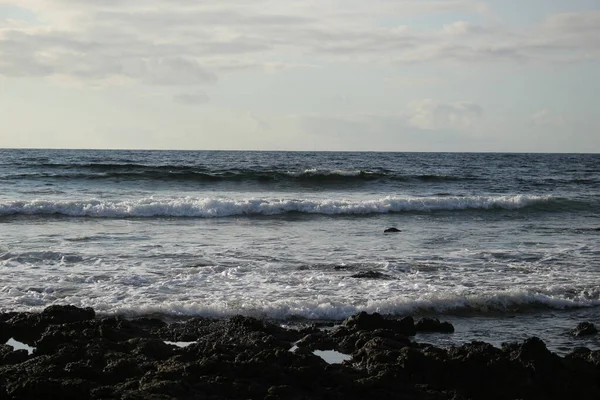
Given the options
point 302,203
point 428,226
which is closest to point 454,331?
point 428,226

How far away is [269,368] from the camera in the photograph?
641 cm

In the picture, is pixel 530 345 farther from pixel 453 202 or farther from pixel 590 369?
pixel 453 202

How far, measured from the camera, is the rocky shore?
5.93 metres

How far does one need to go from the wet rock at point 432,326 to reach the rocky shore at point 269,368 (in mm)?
849

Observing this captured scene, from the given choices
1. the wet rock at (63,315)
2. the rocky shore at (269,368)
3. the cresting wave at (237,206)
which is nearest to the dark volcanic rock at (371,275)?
the rocky shore at (269,368)

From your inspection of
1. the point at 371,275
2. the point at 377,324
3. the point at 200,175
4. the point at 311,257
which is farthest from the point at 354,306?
the point at 200,175

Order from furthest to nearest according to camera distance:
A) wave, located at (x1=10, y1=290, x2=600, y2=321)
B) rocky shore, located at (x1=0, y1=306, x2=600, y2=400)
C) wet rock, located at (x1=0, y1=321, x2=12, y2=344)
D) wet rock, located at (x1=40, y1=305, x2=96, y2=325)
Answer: wave, located at (x1=10, y1=290, x2=600, y2=321), wet rock, located at (x1=40, y1=305, x2=96, y2=325), wet rock, located at (x1=0, y1=321, x2=12, y2=344), rocky shore, located at (x1=0, y1=306, x2=600, y2=400)

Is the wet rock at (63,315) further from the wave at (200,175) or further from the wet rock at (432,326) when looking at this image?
the wave at (200,175)

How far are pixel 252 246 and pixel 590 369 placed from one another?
9669mm

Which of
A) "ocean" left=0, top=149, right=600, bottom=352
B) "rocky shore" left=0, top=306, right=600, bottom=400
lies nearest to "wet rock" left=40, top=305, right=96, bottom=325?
"rocky shore" left=0, top=306, right=600, bottom=400

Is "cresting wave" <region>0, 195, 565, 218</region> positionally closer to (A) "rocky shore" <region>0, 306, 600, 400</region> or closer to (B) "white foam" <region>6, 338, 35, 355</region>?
(B) "white foam" <region>6, 338, 35, 355</region>

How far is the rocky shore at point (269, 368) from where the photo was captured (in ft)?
19.4

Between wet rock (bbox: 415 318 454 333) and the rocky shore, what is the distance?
2.78 feet

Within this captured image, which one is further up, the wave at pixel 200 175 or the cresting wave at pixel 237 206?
the wave at pixel 200 175
